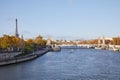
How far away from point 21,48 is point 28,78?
26997 millimetres

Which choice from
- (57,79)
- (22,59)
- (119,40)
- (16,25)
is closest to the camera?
(57,79)

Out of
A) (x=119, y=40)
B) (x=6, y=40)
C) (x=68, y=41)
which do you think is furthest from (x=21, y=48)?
(x=68, y=41)

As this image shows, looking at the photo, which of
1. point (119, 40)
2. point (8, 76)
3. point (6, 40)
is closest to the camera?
point (8, 76)

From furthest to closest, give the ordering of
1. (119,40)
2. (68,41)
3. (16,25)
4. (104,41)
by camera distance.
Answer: (68,41) < (104,41) < (119,40) < (16,25)

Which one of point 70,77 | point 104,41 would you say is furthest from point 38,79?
point 104,41

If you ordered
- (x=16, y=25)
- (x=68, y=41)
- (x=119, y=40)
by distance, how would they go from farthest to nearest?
(x=68, y=41)
(x=119, y=40)
(x=16, y=25)

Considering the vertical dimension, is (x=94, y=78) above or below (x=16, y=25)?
below

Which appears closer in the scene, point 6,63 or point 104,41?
point 6,63

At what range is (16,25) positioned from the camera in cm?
5591

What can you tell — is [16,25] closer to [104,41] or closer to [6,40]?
[6,40]

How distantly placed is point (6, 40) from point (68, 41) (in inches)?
Answer: 4666

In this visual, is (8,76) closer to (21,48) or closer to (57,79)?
(57,79)

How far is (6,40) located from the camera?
41.8 meters

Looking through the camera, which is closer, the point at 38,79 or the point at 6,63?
the point at 38,79
